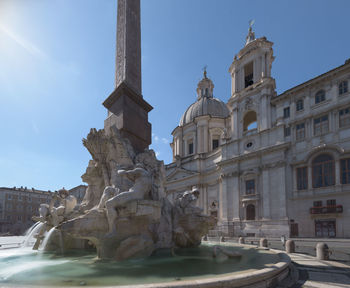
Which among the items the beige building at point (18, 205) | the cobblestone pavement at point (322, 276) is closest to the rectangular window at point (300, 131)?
the cobblestone pavement at point (322, 276)

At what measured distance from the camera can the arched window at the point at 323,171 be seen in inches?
969

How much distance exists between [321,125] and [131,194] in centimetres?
2559

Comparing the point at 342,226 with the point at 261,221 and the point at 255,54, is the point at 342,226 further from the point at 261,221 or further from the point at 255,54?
the point at 255,54

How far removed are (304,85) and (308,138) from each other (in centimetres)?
632

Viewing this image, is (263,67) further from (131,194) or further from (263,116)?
(131,194)

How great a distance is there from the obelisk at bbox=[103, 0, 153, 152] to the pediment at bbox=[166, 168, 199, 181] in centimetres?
3113

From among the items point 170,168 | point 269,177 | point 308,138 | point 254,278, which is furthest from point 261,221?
point 254,278

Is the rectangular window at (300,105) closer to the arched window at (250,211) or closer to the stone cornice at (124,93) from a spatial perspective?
the arched window at (250,211)

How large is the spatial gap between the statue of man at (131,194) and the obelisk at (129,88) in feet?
9.19

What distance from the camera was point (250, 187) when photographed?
31.4 meters

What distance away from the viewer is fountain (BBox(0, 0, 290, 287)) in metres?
5.16

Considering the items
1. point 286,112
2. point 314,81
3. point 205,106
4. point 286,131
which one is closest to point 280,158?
point 286,131

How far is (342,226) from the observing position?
22.9 metres

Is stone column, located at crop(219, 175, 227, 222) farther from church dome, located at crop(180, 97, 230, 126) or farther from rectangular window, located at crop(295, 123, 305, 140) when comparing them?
church dome, located at crop(180, 97, 230, 126)
